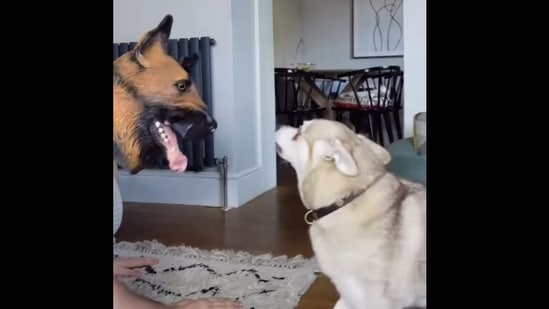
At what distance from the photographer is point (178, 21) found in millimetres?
809

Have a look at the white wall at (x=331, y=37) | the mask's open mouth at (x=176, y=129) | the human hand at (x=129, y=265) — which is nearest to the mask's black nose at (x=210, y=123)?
the mask's open mouth at (x=176, y=129)

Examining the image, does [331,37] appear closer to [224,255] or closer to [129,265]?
[224,255]

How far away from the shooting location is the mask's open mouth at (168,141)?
0.50m

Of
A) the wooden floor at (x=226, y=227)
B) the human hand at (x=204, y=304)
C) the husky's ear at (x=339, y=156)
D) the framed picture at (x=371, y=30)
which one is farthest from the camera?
the framed picture at (x=371, y=30)

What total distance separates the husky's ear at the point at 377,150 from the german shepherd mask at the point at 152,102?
151mm

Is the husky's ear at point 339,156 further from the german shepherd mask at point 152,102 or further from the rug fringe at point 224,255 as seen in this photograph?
the rug fringe at point 224,255

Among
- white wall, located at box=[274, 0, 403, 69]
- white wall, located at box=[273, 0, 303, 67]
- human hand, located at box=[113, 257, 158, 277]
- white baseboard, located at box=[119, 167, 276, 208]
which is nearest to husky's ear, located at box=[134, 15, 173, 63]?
white baseboard, located at box=[119, 167, 276, 208]

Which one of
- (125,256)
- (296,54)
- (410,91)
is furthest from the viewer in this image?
(296,54)

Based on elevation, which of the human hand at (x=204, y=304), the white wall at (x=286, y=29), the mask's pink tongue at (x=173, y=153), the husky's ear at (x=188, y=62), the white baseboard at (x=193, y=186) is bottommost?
the human hand at (x=204, y=304)

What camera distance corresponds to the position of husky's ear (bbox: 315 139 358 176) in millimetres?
451
